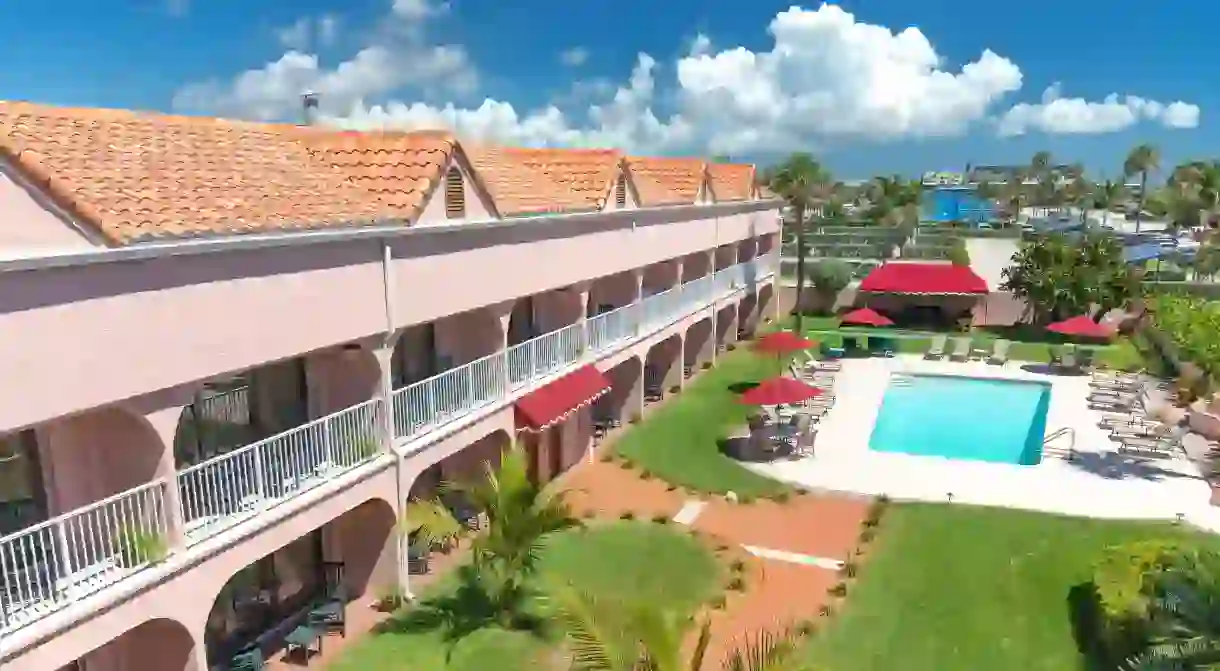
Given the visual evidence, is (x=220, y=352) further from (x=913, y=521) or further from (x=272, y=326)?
(x=913, y=521)

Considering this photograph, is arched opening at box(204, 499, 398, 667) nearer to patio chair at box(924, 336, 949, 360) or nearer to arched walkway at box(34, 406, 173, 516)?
arched walkway at box(34, 406, 173, 516)

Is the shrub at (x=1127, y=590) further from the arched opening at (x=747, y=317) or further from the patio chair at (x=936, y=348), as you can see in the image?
the arched opening at (x=747, y=317)

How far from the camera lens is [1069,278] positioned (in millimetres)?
40062

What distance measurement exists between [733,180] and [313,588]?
30.5m

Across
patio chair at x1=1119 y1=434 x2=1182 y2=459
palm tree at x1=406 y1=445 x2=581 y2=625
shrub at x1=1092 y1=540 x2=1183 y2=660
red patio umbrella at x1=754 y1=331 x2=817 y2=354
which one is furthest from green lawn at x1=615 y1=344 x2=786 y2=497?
patio chair at x1=1119 y1=434 x2=1182 y2=459

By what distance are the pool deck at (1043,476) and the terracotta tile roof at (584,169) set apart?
912 centimetres

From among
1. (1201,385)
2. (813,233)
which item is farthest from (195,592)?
(813,233)

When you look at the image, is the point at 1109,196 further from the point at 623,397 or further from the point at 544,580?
the point at 544,580

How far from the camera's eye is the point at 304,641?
13938 mm

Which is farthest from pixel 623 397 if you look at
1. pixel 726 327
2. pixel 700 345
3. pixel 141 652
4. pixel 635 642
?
pixel 635 642

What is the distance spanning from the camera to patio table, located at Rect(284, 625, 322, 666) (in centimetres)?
1395

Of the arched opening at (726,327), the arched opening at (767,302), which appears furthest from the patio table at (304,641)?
the arched opening at (767,302)

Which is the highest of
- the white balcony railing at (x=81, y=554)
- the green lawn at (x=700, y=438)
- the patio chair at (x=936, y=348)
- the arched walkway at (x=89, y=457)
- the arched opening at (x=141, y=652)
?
the arched walkway at (x=89, y=457)

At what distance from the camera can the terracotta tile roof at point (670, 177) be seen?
102 ft
